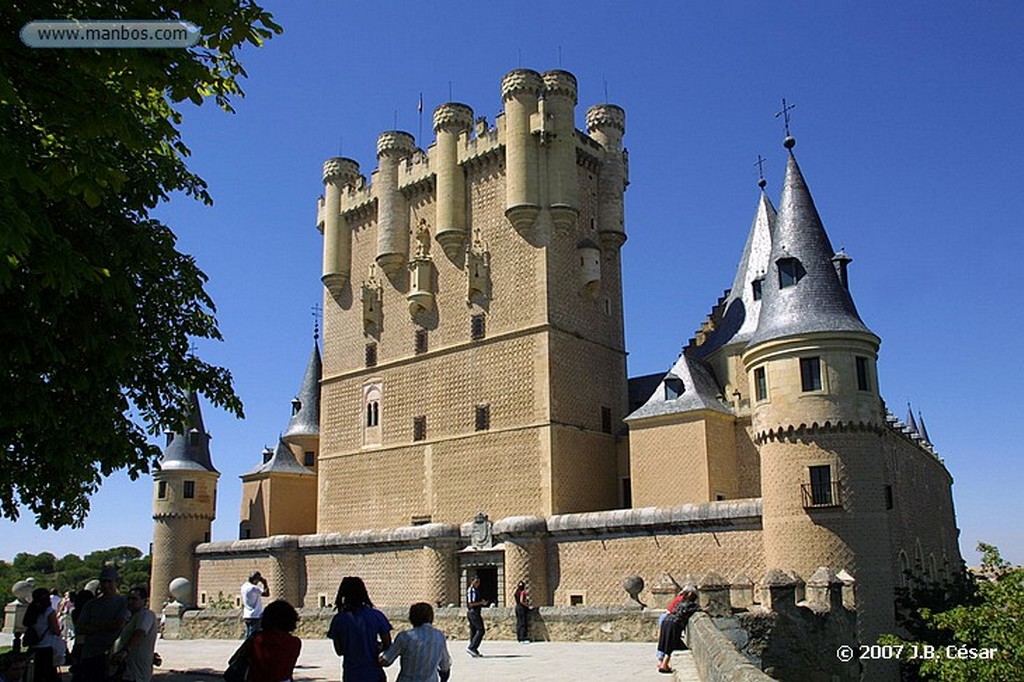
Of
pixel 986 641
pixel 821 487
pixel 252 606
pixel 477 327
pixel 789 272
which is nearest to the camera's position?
pixel 252 606

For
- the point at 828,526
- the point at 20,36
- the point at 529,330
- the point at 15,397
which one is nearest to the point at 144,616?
the point at 15,397

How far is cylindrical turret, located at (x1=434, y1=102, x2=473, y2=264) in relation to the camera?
34531mm

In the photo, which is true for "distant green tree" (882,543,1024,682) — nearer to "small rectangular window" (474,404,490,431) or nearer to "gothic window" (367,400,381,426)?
"small rectangular window" (474,404,490,431)

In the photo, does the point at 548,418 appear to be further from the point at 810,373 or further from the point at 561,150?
the point at 810,373

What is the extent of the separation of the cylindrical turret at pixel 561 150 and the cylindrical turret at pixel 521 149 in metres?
0.47

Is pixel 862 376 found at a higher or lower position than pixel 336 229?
lower

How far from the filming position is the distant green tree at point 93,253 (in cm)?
721

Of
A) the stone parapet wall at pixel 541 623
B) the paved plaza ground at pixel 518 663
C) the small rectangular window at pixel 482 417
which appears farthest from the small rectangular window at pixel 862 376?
the small rectangular window at pixel 482 417

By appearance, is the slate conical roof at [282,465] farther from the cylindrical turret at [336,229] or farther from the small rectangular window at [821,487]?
the small rectangular window at [821,487]

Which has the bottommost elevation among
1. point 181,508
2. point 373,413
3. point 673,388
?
point 181,508

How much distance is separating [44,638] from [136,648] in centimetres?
310

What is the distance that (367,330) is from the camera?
123 ft

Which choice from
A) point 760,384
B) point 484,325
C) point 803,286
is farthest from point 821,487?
point 484,325

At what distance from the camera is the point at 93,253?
10.3 m
